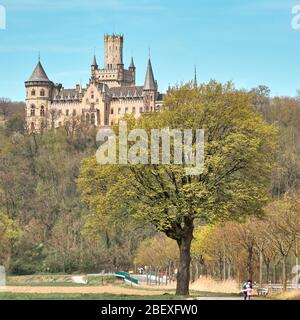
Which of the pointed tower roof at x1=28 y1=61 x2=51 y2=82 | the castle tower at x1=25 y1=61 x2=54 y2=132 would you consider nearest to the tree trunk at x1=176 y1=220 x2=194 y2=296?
the castle tower at x1=25 y1=61 x2=54 y2=132

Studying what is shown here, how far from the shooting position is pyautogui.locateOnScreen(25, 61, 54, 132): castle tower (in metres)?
174

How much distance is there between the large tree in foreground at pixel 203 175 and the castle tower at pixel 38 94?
5477 inches

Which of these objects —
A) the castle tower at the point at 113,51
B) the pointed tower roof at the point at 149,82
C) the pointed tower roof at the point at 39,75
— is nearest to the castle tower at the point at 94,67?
the castle tower at the point at 113,51

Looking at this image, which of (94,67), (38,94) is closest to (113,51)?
(94,67)

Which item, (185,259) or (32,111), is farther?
(32,111)

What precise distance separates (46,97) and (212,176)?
482 ft

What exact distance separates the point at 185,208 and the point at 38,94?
145429mm

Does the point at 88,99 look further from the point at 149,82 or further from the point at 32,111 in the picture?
the point at 149,82

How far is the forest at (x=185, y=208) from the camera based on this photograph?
33.0 metres

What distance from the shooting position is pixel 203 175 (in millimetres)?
33062

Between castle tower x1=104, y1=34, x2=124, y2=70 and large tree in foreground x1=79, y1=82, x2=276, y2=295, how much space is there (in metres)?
161

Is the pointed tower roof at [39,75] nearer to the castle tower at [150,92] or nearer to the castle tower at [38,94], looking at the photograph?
the castle tower at [38,94]

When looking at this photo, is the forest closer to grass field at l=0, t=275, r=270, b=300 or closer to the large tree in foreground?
the large tree in foreground
